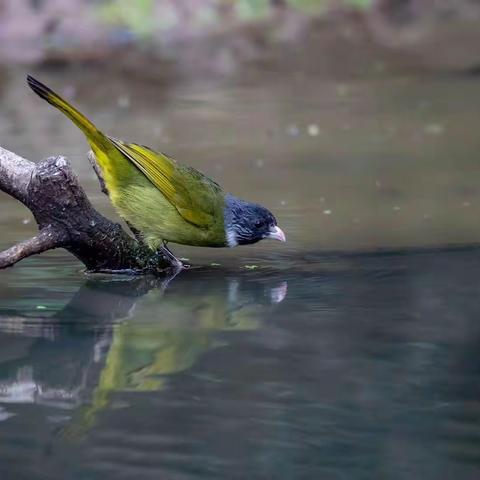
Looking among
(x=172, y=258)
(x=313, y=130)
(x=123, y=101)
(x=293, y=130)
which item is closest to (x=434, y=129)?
(x=313, y=130)

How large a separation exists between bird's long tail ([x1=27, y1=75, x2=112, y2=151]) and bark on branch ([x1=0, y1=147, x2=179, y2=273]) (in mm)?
236

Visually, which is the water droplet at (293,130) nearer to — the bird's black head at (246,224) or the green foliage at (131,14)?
the bird's black head at (246,224)

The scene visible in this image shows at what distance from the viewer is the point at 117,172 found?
23.4 ft

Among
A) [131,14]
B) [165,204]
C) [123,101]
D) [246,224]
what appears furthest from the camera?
[131,14]

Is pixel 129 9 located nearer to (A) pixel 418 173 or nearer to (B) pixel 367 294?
(A) pixel 418 173

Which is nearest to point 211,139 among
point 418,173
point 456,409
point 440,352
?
point 418,173

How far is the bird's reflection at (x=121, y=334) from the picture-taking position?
5191 mm

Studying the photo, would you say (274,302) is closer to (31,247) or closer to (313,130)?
(31,247)

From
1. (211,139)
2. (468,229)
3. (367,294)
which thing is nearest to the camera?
(367,294)

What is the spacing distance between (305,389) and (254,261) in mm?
2447

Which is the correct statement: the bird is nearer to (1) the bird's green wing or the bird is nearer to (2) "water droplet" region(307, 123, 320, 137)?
(1) the bird's green wing

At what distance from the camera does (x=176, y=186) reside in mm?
7184

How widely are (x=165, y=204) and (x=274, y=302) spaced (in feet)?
3.09

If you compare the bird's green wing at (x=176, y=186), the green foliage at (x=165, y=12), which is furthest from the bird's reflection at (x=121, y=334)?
the green foliage at (x=165, y=12)
